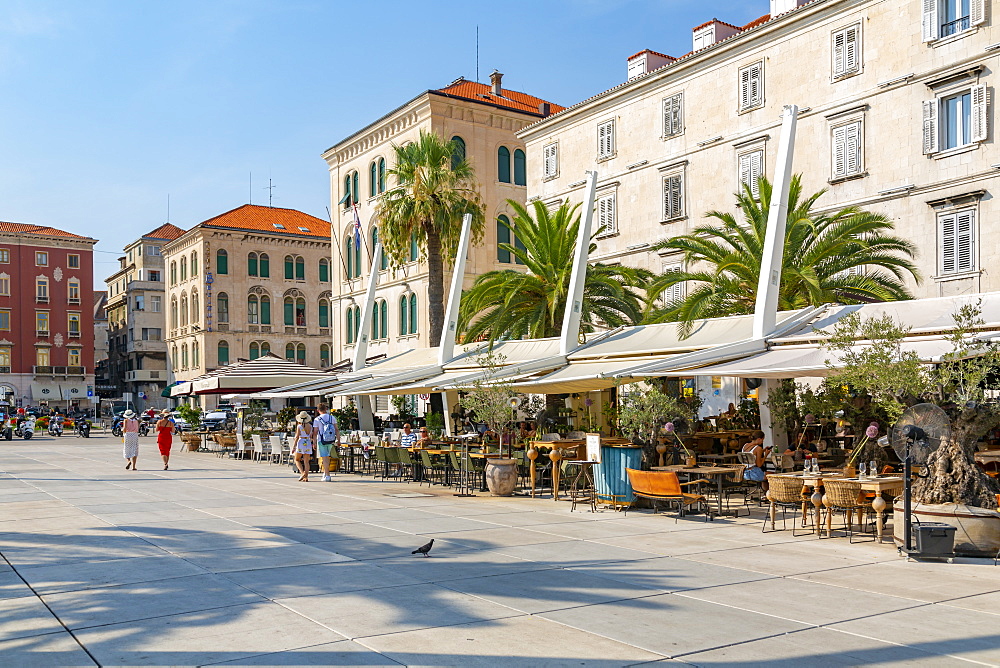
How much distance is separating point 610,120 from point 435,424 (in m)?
13.7

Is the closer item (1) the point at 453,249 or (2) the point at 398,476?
(2) the point at 398,476

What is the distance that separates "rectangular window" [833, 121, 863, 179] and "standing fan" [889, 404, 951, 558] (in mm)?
17930

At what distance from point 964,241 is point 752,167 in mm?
7316

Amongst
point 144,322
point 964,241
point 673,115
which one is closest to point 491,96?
point 673,115

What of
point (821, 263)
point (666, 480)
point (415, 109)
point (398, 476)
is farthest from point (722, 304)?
point (415, 109)

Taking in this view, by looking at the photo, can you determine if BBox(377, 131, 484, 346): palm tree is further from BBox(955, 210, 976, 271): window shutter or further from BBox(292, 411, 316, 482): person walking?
BBox(955, 210, 976, 271): window shutter

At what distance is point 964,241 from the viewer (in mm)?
24203

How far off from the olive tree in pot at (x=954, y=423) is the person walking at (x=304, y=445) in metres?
12.2

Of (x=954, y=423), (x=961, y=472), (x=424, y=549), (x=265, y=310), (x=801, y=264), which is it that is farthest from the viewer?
(x=265, y=310)

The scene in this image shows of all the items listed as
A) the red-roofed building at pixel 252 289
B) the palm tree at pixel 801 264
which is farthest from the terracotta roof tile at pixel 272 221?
the palm tree at pixel 801 264

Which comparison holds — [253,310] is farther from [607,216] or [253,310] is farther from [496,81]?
[607,216]

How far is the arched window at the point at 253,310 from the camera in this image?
70.1 meters

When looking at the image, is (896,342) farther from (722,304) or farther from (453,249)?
(453,249)

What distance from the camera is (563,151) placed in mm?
37469
